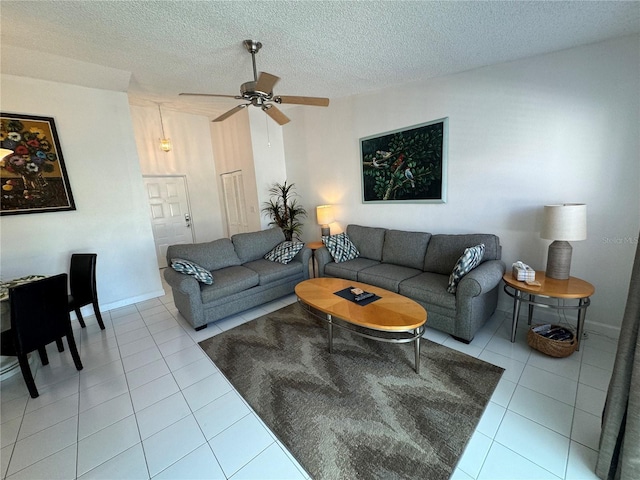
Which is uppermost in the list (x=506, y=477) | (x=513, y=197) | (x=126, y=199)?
(x=126, y=199)

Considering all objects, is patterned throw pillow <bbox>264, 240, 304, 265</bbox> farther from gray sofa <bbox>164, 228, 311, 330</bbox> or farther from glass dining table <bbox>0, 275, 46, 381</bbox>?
glass dining table <bbox>0, 275, 46, 381</bbox>

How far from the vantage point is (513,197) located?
270 centimetres

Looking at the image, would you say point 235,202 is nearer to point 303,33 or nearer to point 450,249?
point 303,33

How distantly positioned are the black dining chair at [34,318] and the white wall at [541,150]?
3661 millimetres

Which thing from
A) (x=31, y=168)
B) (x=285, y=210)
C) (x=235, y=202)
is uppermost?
(x=31, y=168)

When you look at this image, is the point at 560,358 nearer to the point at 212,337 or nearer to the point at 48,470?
the point at 212,337

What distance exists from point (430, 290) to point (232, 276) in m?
2.19

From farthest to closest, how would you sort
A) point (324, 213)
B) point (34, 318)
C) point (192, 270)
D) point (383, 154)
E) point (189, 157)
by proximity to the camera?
1. point (189, 157)
2. point (324, 213)
3. point (383, 154)
4. point (192, 270)
5. point (34, 318)

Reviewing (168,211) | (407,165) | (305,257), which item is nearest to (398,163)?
(407,165)

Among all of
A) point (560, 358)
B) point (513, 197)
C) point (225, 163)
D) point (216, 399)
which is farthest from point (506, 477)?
point (225, 163)

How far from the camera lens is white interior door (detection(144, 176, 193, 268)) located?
16.5 ft

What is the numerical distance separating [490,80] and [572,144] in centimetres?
99

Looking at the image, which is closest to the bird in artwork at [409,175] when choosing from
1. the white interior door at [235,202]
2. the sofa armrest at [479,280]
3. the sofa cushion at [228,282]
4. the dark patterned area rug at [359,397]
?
the sofa armrest at [479,280]

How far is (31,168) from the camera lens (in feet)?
9.41
